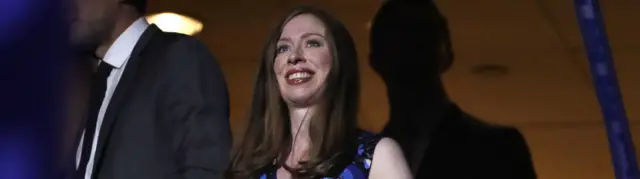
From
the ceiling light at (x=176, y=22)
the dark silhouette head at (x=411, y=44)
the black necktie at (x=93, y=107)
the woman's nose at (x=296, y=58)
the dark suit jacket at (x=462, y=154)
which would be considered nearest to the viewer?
the black necktie at (x=93, y=107)

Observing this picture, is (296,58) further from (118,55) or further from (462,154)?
(462,154)

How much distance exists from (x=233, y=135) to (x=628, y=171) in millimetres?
453

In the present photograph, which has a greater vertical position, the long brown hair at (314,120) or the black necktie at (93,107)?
the black necktie at (93,107)

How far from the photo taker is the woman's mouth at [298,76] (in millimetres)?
1080

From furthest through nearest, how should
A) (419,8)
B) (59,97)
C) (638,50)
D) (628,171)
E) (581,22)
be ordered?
(638,50) → (419,8) → (581,22) → (628,171) → (59,97)

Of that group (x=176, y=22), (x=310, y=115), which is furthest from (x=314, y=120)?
(x=176, y=22)

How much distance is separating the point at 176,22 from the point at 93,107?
56.5 inches

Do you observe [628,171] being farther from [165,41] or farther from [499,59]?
[499,59]

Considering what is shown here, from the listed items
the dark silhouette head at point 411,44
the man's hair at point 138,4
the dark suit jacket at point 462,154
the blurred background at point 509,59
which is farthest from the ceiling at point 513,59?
the man's hair at point 138,4

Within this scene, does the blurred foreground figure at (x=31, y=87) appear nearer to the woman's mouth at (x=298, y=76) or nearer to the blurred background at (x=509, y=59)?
the woman's mouth at (x=298, y=76)

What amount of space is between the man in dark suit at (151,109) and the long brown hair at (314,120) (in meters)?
0.04

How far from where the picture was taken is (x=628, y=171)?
947 mm

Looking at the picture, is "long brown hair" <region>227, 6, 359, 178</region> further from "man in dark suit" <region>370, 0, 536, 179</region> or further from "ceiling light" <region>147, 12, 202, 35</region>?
"ceiling light" <region>147, 12, 202, 35</region>

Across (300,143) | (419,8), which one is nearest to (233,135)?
(300,143)
